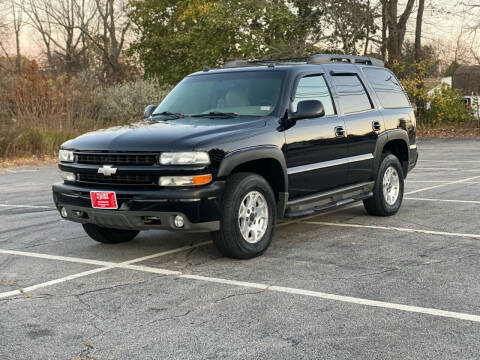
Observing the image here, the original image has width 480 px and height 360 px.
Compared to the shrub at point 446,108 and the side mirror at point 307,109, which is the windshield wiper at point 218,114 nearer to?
the side mirror at point 307,109

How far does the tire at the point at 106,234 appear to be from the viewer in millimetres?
7129

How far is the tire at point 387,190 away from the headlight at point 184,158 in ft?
11.0

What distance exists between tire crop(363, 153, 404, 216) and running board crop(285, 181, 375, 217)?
0.47 feet

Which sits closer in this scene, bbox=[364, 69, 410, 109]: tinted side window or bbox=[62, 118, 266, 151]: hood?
bbox=[62, 118, 266, 151]: hood

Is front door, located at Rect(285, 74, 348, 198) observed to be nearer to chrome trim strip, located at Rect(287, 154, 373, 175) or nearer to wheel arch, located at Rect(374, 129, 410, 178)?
chrome trim strip, located at Rect(287, 154, 373, 175)

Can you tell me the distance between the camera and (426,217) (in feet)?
28.2

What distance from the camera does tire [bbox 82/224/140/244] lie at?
7.13 metres

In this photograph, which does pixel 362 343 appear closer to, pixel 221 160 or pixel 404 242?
pixel 221 160

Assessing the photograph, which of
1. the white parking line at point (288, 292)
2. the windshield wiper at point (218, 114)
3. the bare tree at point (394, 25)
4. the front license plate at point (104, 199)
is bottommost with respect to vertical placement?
the white parking line at point (288, 292)

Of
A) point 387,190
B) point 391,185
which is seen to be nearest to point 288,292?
point 387,190

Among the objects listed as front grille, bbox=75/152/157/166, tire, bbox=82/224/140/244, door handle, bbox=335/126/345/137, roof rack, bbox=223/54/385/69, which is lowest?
tire, bbox=82/224/140/244

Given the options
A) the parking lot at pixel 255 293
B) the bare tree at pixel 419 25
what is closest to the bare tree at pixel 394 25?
the bare tree at pixel 419 25

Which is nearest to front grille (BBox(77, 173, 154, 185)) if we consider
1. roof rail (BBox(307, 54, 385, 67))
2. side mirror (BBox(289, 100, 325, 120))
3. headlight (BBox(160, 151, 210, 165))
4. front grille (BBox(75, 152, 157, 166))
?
front grille (BBox(75, 152, 157, 166))

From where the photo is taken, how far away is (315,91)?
7.39 meters
